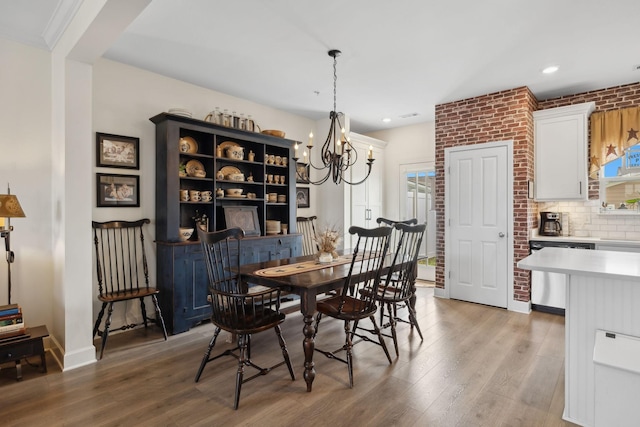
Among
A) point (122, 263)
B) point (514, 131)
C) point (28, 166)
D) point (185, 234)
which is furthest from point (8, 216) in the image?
point (514, 131)

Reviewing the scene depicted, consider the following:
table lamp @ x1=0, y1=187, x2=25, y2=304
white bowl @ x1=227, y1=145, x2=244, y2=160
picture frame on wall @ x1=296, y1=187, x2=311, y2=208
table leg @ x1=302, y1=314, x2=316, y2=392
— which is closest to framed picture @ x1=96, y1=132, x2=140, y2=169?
table lamp @ x1=0, y1=187, x2=25, y2=304

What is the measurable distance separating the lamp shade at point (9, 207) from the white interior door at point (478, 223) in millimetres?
4632

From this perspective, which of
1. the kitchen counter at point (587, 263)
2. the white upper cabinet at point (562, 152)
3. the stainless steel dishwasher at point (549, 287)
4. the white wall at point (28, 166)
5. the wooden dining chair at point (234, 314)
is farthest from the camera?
the white upper cabinet at point (562, 152)

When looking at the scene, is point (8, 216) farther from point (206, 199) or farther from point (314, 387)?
point (314, 387)

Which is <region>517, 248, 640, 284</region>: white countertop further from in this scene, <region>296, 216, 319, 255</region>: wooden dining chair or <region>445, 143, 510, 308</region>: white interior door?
<region>296, 216, 319, 255</region>: wooden dining chair

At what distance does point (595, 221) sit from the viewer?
→ 432cm

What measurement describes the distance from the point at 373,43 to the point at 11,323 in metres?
3.76

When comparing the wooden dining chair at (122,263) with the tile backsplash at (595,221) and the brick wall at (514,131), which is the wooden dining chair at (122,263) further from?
the tile backsplash at (595,221)

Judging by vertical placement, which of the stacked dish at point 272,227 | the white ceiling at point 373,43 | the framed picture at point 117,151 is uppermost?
the white ceiling at point 373,43

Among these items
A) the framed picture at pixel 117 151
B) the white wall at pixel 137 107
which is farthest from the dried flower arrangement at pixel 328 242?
the framed picture at pixel 117 151

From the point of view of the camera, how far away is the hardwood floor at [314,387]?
206 cm

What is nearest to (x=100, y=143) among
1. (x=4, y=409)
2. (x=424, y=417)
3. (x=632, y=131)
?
(x=4, y=409)

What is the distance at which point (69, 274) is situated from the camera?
106 inches

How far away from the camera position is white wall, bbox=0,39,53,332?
2842 mm
